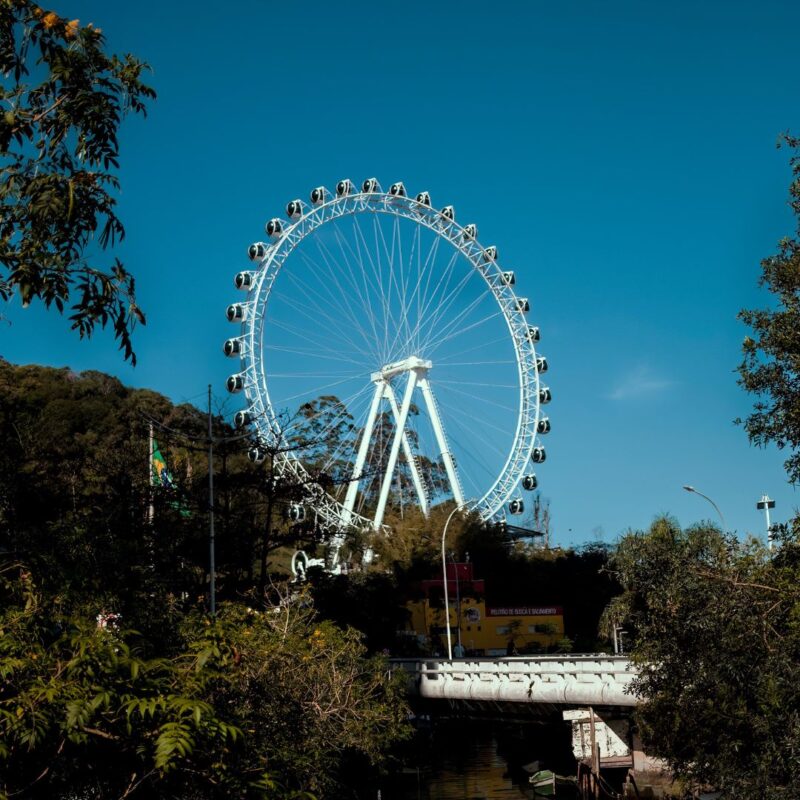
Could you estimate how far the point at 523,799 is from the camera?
34969 millimetres

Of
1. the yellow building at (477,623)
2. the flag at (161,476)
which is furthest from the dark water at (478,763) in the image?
the flag at (161,476)

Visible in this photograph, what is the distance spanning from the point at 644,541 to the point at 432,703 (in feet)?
85.5

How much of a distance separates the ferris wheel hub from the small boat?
21526mm

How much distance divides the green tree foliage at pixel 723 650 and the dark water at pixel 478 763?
1933 cm

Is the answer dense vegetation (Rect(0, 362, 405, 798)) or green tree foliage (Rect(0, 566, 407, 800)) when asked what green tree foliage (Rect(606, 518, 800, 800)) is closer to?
dense vegetation (Rect(0, 362, 405, 798))

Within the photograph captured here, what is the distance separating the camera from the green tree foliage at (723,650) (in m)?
13.3

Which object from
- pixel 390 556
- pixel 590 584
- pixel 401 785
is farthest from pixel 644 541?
pixel 590 584

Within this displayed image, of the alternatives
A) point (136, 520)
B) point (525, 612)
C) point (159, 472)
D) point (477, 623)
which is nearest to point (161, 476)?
point (159, 472)

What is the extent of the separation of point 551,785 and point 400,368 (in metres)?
22.9

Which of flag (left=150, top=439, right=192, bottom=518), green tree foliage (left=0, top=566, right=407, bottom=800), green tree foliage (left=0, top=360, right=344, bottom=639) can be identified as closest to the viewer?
green tree foliage (left=0, top=566, right=407, bottom=800)

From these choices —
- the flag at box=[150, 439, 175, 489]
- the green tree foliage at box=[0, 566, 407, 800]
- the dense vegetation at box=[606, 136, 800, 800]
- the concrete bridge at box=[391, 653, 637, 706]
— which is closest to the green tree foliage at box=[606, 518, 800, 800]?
the dense vegetation at box=[606, 136, 800, 800]

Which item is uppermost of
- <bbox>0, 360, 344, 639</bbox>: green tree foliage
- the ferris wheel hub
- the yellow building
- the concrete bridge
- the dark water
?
the ferris wheel hub

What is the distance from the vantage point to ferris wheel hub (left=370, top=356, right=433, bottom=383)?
53.2m

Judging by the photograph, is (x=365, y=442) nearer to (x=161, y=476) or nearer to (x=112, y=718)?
(x=161, y=476)
